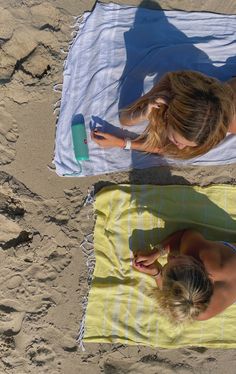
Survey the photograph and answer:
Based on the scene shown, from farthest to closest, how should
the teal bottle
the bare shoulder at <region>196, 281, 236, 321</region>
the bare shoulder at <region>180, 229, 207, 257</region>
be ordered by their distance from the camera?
the teal bottle, the bare shoulder at <region>180, 229, 207, 257</region>, the bare shoulder at <region>196, 281, 236, 321</region>

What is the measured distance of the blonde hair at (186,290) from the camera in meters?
2.78

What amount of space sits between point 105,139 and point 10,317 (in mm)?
1524

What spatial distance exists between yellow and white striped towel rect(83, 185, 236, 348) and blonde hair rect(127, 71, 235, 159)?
0.67 meters

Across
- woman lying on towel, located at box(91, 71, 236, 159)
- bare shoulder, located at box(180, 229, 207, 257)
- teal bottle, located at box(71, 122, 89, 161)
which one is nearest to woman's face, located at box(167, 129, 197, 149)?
woman lying on towel, located at box(91, 71, 236, 159)

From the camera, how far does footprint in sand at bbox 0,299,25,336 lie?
3.38m

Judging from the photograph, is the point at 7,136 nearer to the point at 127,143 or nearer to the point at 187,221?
the point at 127,143

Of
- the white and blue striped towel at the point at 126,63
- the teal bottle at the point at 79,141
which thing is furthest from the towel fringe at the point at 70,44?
the teal bottle at the point at 79,141

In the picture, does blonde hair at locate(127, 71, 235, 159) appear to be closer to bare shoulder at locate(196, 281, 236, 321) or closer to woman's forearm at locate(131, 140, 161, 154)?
woman's forearm at locate(131, 140, 161, 154)

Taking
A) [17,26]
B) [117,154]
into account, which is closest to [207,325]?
[117,154]

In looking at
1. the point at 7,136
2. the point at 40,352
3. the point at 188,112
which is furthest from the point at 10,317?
the point at 188,112

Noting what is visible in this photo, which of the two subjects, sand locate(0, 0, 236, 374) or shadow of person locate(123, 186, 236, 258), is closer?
sand locate(0, 0, 236, 374)

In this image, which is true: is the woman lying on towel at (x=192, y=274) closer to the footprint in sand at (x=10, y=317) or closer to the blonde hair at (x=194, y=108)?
the blonde hair at (x=194, y=108)

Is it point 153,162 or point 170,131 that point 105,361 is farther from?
point 170,131

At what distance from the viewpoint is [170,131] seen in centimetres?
286
